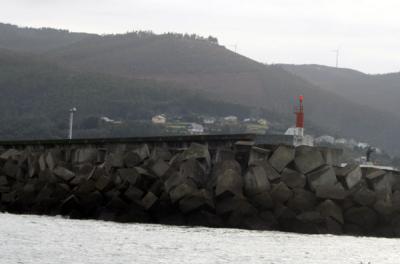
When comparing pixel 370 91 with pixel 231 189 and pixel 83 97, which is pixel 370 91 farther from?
pixel 231 189

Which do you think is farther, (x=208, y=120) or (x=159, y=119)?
(x=208, y=120)

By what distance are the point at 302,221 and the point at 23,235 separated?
20.6ft

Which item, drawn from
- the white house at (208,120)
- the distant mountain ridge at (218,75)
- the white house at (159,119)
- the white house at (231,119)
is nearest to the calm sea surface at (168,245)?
the white house at (159,119)

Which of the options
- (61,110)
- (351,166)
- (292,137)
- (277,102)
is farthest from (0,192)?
(277,102)

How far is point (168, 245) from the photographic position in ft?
71.1

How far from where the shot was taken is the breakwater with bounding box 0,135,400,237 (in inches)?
1009

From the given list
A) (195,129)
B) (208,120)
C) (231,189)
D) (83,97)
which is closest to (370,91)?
(83,97)

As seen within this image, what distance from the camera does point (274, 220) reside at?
2552 centimetres

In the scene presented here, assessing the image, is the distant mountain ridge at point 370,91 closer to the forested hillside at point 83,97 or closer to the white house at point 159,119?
the forested hillside at point 83,97

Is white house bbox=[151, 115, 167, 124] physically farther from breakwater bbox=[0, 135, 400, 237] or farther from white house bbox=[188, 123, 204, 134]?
breakwater bbox=[0, 135, 400, 237]

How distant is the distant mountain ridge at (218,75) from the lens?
140875mm

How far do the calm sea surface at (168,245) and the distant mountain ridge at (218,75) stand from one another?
98.2m

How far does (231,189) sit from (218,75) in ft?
428

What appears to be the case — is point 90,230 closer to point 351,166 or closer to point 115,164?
point 115,164
